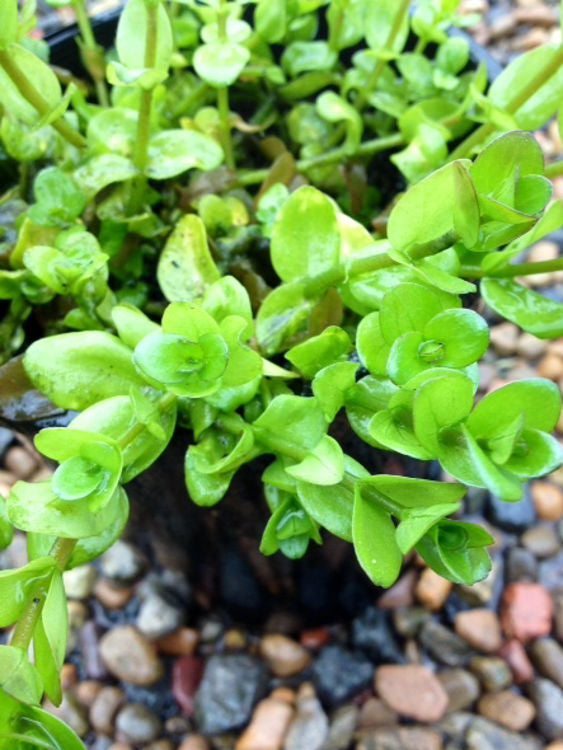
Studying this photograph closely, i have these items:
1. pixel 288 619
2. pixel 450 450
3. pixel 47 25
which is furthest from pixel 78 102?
pixel 47 25

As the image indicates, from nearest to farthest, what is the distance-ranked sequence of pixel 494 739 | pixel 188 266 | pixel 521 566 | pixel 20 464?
1. pixel 188 266
2. pixel 494 739
3. pixel 521 566
4. pixel 20 464

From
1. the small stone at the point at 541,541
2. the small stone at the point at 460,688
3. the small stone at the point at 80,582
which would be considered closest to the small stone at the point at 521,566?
the small stone at the point at 541,541

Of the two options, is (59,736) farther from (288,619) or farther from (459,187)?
(288,619)

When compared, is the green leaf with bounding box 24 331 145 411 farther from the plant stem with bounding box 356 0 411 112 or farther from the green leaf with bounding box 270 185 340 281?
the plant stem with bounding box 356 0 411 112

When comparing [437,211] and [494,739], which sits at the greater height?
[437,211]

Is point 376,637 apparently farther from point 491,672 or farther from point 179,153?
point 179,153

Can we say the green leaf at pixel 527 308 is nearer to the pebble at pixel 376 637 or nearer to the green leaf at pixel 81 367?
the green leaf at pixel 81 367

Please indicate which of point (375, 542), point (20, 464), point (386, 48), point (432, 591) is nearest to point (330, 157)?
point (386, 48)

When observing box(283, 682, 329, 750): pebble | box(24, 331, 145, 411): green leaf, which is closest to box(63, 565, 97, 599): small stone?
box(283, 682, 329, 750): pebble
